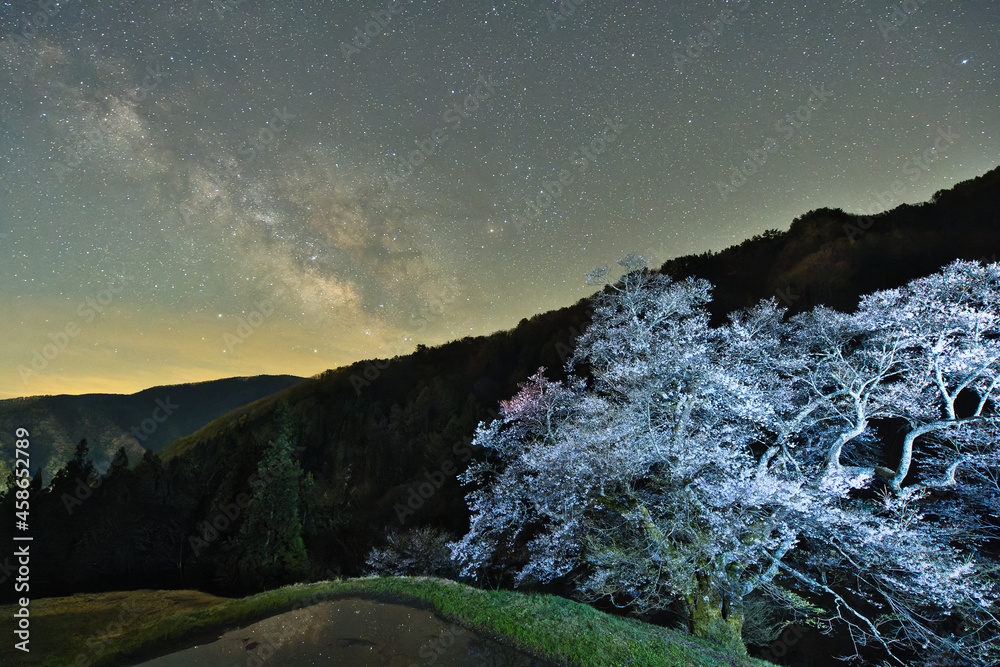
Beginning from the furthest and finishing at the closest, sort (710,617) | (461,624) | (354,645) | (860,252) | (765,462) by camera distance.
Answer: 1. (860,252)
2. (710,617)
3. (765,462)
4. (461,624)
5. (354,645)

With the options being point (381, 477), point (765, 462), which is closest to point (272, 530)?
point (381, 477)

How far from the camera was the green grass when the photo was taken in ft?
29.8

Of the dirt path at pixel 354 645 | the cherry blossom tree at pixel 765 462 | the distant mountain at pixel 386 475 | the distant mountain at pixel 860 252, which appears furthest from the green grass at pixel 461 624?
the distant mountain at pixel 860 252

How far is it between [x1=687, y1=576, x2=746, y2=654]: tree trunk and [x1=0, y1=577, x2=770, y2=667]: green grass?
3.73ft

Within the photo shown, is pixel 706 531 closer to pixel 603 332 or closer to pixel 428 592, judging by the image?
pixel 603 332

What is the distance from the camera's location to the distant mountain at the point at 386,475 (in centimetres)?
3900

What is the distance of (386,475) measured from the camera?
2425 inches

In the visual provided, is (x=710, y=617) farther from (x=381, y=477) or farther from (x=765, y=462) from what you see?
(x=381, y=477)

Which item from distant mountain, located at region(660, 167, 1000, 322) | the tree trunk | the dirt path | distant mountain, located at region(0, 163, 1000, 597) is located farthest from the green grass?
distant mountain, located at region(660, 167, 1000, 322)

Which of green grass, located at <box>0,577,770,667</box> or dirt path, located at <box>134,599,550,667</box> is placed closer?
dirt path, located at <box>134,599,550,667</box>

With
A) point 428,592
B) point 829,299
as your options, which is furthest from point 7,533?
point 829,299

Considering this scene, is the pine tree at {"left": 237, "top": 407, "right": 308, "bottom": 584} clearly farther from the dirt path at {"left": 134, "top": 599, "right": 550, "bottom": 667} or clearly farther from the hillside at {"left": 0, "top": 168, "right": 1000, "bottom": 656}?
the dirt path at {"left": 134, "top": 599, "right": 550, "bottom": 667}

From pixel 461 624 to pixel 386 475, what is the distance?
54023 millimetres

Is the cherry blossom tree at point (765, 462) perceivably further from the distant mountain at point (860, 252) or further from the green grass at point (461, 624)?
the distant mountain at point (860, 252)
